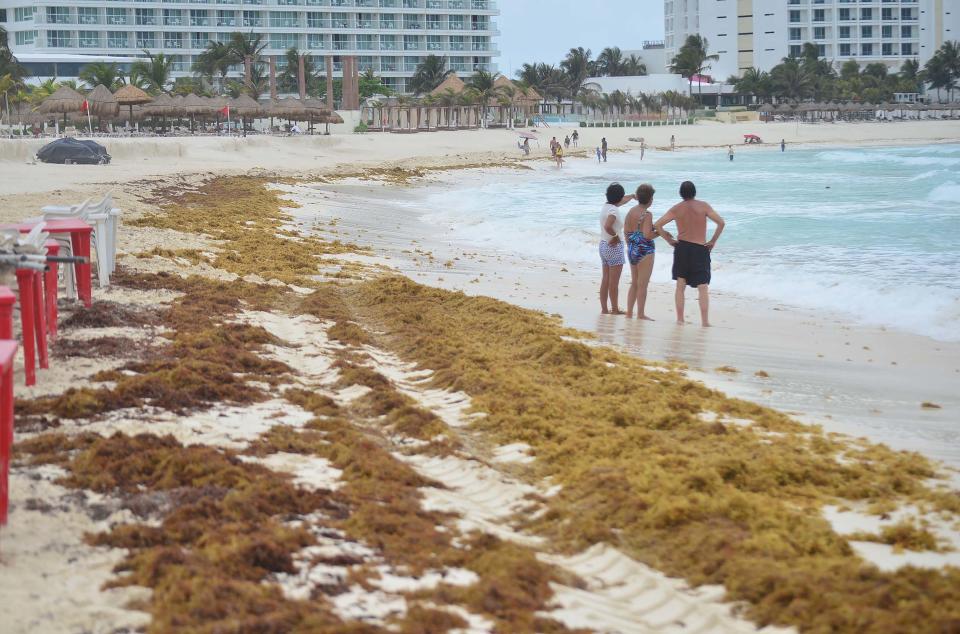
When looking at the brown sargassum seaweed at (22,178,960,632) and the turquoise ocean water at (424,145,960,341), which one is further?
the turquoise ocean water at (424,145,960,341)

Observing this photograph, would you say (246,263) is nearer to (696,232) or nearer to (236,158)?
(696,232)

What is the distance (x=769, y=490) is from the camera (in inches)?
210

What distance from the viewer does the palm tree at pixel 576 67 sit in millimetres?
123312

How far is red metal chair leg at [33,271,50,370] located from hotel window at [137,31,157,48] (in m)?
97.8

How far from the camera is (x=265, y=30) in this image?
328ft

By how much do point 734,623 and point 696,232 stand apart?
24.6 ft

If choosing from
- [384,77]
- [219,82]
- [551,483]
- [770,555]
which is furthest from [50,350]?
[384,77]

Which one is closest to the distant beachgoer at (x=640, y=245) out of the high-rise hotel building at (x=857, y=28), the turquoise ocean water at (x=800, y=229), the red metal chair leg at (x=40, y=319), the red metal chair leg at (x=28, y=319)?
the turquoise ocean water at (x=800, y=229)

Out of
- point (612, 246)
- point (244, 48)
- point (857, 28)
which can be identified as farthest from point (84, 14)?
point (612, 246)

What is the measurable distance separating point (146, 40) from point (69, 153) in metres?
65.9

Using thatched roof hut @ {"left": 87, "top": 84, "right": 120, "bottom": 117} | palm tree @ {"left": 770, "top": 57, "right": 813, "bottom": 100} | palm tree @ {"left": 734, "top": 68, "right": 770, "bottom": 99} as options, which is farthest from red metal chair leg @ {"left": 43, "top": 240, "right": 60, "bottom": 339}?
palm tree @ {"left": 734, "top": 68, "right": 770, "bottom": 99}

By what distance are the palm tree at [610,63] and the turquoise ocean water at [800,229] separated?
84172mm

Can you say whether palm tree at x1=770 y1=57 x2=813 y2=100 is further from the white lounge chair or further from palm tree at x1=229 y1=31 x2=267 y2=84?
the white lounge chair

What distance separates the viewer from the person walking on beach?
37.4 feet
